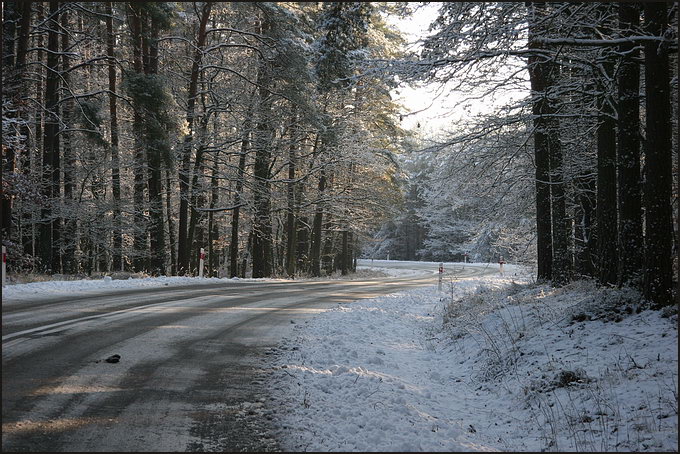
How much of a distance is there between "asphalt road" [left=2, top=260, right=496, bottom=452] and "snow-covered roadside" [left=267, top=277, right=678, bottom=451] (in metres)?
0.52

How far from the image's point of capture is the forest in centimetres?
743

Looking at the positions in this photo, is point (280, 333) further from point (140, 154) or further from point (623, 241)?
point (140, 154)

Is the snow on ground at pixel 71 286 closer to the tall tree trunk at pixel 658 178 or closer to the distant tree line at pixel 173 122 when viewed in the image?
the distant tree line at pixel 173 122

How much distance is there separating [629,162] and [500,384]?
4048 mm

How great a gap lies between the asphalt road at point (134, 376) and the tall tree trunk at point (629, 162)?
5.74 m

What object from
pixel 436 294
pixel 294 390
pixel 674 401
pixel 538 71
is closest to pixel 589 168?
pixel 538 71

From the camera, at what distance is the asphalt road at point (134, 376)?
13.2 feet

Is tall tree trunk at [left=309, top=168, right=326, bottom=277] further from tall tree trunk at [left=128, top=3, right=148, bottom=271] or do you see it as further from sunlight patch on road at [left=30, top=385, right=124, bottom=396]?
sunlight patch on road at [left=30, top=385, right=124, bottom=396]

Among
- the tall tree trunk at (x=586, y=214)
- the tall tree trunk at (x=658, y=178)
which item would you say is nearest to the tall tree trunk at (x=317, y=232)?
the tall tree trunk at (x=586, y=214)

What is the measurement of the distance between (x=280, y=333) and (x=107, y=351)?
3.00m

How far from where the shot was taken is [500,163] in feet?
44.8

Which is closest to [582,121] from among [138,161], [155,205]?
[155,205]

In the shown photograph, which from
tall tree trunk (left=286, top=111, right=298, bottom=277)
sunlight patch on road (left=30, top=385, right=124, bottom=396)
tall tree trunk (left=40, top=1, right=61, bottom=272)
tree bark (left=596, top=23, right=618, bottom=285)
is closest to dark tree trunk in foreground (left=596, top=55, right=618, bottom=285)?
tree bark (left=596, top=23, right=618, bottom=285)

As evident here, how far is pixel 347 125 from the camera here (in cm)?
2397
